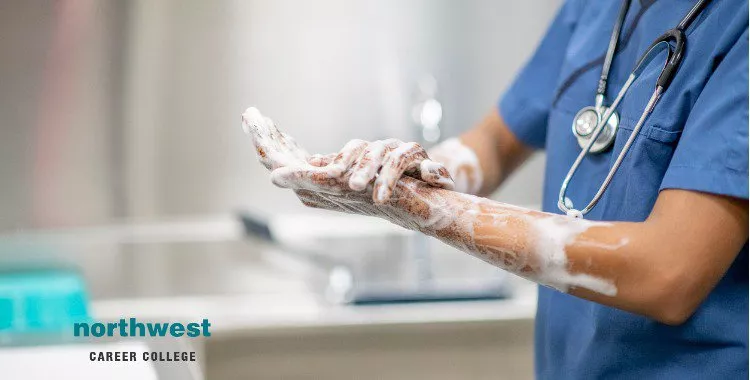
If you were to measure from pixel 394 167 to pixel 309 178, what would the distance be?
9 cm

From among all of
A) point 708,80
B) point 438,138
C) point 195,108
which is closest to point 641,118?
point 708,80

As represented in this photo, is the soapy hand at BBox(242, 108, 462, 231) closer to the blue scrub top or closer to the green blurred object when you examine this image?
the blue scrub top

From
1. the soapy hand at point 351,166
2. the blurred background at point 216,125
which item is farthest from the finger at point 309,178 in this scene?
the blurred background at point 216,125

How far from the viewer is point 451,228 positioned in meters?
0.87

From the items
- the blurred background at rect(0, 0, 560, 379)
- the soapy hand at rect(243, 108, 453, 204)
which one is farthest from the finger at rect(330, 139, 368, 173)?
the blurred background at rect(0, 0, 560, 379)

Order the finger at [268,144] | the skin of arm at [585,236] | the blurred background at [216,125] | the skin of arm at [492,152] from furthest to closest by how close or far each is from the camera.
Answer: the blurred background at [216,125]
the skin of arm at [492,152]
the finger at [268,144]
the skin of arm at [585,236]

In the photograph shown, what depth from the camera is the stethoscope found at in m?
0.90

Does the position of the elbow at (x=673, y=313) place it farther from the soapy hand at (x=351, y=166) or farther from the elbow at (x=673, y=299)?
the soapy hand at (x=351, y=166)

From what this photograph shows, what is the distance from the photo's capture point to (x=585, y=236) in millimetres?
836

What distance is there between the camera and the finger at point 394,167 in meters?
0.84

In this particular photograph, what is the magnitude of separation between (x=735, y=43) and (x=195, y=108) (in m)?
1.31

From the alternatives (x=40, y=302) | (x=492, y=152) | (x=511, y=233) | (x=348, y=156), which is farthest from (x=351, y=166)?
(x=40, y=302)

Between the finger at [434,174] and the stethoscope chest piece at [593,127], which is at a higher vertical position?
the stethoscope chest piece at [593,127]

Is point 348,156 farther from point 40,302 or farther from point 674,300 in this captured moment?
point 40,302
